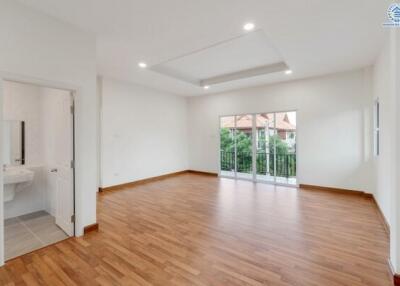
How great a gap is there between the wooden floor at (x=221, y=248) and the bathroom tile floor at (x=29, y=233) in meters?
0.21

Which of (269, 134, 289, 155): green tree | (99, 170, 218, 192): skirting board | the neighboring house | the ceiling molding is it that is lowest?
(99, 170, 218, 192): skirting board

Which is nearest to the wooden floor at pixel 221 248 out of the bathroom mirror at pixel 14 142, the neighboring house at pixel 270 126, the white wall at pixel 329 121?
the white wall at pixel 329 121

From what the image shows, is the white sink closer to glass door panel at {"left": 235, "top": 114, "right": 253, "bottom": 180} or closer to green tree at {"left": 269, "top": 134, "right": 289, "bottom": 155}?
glass door panel at {"left": 235, "top": 114, "right": 253, "bottom": 180}

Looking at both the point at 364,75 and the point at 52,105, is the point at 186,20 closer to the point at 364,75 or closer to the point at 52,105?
the point at 52,105

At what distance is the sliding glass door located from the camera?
6.03 meters

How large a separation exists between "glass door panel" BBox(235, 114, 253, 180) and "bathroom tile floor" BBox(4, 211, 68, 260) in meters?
5.22

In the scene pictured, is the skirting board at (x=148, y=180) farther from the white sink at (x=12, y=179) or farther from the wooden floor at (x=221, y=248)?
the white sink at (x=12, y=179)

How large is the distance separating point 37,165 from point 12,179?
79 cm

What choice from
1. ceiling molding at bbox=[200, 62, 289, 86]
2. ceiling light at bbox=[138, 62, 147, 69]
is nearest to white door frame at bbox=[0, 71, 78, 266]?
ceiling light at bbox=[138, 62, 147, 69]

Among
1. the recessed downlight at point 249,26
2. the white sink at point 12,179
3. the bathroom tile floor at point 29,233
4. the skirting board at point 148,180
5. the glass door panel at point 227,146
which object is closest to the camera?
the bathroom tile floor at point 29,233

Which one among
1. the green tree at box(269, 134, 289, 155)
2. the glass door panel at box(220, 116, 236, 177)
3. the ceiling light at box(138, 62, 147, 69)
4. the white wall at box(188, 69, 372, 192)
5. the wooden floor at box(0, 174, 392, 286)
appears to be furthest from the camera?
the glass door panel at box(220, 116, 236, 177)

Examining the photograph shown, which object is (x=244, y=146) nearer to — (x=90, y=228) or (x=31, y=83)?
(x=90, y=228)

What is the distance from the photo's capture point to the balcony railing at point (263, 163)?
602 cm

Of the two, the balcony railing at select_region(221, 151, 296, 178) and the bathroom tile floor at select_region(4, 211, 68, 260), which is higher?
the balcony railing at select_region(221, 151, 296, 178)
